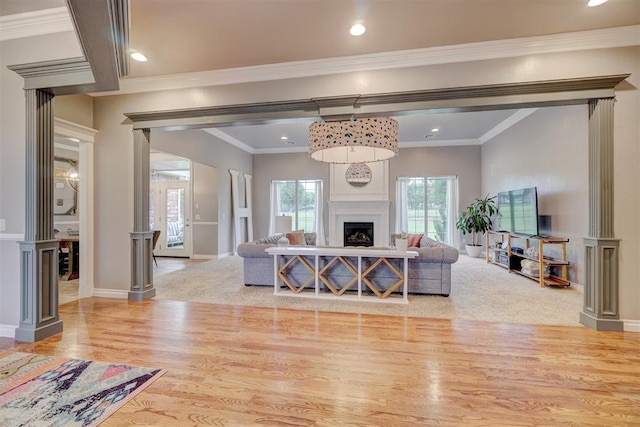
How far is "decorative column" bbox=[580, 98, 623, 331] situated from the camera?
2.75 m

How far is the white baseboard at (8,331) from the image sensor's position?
8.75 ft

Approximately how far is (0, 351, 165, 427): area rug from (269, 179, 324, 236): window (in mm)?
6411

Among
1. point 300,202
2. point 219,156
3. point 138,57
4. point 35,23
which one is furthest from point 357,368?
point 300,202

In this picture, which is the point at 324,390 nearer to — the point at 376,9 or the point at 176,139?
the point at 376,9

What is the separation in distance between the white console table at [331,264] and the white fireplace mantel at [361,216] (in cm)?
377

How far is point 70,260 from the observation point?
521cm

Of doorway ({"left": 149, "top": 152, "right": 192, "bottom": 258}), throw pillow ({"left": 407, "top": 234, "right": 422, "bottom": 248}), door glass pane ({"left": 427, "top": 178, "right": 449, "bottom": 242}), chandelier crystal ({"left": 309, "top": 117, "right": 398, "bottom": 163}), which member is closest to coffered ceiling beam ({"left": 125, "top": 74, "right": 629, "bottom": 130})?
chandelier crystal ({"left": 309, "top": 117, "right": 398, "bottom": 163})

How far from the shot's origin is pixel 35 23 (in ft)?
8.71

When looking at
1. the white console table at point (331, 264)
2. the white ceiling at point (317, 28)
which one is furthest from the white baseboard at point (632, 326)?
the white ceiling at point (317, 28)

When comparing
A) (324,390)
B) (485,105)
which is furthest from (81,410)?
(485,105)

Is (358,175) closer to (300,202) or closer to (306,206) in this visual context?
(306,206)

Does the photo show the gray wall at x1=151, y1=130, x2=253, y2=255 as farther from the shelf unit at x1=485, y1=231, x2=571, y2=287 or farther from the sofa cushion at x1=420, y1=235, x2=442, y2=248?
the shelf unit at x1=485, y1=231, x2=571, y2=287

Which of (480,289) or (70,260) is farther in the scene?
(70,260)

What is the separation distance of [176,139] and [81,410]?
480 centimetres
